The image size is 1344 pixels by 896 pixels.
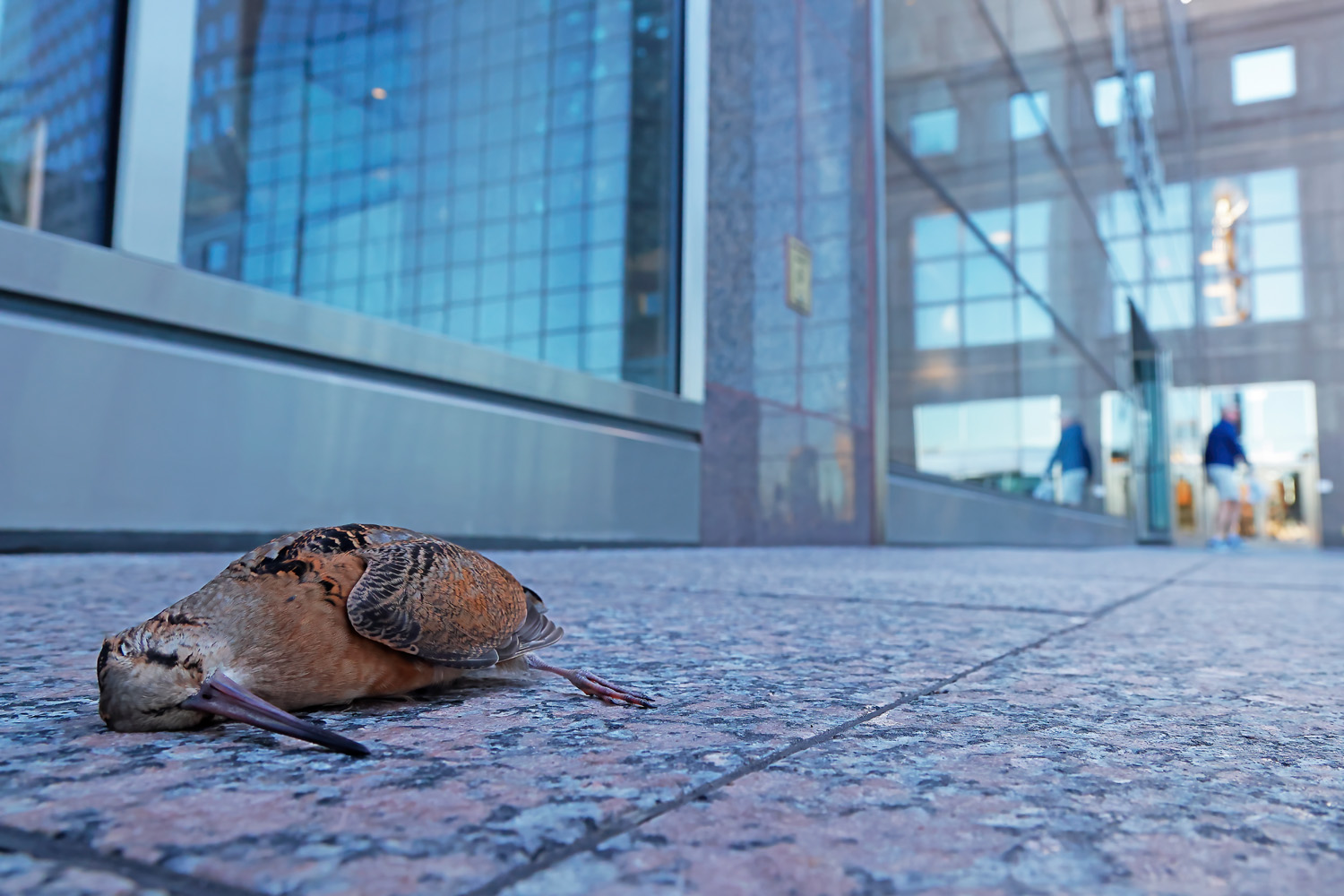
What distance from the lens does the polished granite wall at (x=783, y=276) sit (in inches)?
185

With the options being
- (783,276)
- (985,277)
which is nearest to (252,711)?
(783,276)

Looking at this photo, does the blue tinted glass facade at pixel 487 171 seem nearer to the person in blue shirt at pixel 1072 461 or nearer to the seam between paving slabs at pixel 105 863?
the seam between paving slabs at pixel 105 863

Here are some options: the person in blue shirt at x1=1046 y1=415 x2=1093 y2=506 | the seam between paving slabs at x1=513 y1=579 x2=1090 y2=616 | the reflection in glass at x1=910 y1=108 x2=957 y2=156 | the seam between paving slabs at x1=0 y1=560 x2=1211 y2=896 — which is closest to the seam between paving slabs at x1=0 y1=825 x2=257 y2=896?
the seam between paving slabs at x1=0 y1=560 x2=1211 y2=896

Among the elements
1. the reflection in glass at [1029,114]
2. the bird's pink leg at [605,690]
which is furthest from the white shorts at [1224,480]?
the bird's pink leg at [605,690]

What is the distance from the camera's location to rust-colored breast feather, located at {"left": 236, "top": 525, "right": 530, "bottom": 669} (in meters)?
0.69

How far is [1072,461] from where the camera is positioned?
10688 millimetres

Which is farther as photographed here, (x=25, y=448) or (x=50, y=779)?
(x=25, y=448)

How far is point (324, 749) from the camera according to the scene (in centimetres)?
62

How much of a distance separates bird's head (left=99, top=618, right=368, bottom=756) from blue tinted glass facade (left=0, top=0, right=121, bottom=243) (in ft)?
6.78

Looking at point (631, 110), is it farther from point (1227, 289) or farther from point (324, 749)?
point (1227, 289)

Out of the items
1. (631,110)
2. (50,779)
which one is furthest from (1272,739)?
(631,110)

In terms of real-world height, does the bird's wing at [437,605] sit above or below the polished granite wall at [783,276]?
below

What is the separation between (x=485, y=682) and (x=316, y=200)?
14.0 ft

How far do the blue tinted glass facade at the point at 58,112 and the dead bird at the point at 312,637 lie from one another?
2.05 meters
